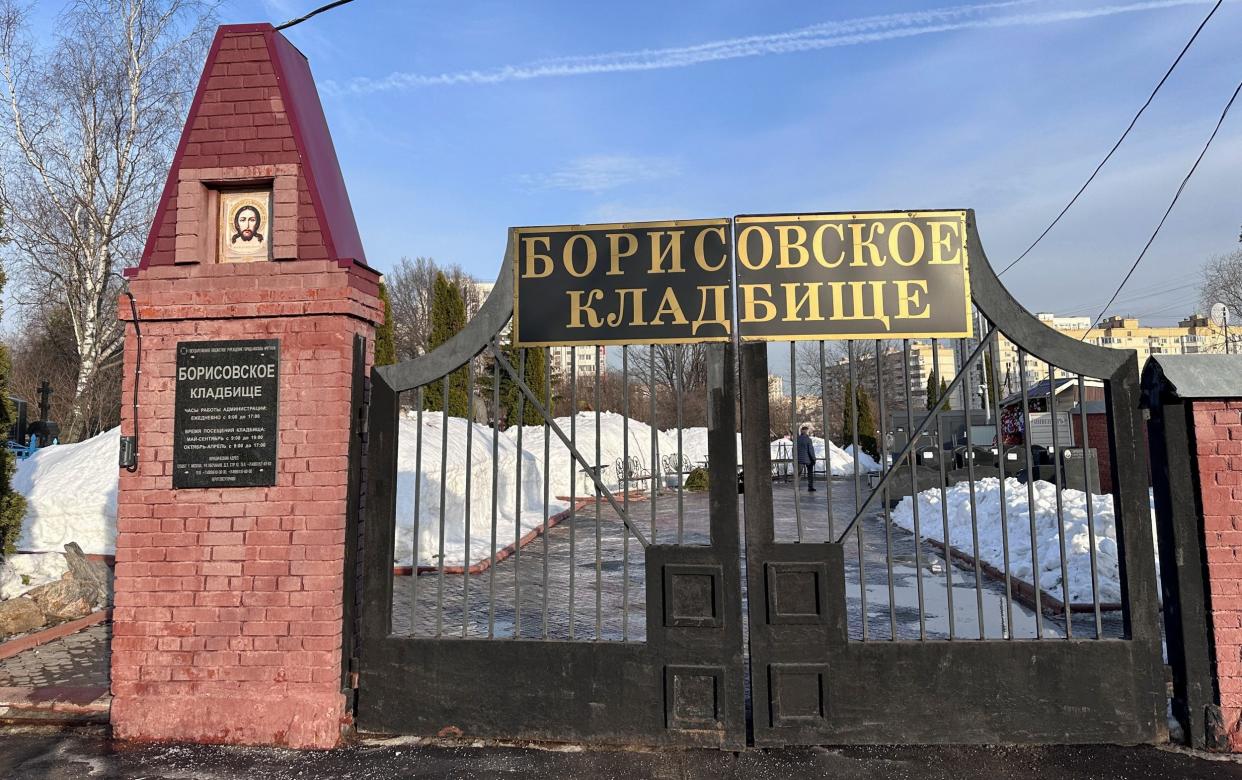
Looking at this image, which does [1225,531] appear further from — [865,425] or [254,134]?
[865,425]

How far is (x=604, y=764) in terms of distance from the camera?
3977 millimetres

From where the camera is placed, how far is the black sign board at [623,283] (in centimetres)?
446

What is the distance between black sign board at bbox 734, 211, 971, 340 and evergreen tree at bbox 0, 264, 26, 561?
297 inches

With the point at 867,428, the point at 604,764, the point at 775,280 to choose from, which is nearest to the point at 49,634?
the point at 604,764

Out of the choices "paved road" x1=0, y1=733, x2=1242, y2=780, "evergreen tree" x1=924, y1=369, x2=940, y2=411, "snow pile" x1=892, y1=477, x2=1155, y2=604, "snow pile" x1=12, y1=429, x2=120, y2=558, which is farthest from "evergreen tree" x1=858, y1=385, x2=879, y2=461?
"paved road" x1=0, y1=733, x2=1242, y2=780

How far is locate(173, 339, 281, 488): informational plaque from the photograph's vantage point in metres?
4.51

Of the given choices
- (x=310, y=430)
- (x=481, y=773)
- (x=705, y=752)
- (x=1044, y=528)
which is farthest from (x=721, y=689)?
(x=1044, y=528)

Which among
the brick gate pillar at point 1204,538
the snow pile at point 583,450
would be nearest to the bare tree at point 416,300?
the snow pile at point 583,450

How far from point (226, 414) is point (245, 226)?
122 cm

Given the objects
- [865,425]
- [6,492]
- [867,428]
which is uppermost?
[865,425]

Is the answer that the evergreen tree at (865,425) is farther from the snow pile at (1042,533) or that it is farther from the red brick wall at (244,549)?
the red brick wall at (244,549)

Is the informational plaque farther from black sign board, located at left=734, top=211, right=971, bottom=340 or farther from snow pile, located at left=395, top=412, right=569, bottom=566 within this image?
snow pile, located at left=395, top=412, right=569, bottom=566

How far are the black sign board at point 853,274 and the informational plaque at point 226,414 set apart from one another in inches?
116

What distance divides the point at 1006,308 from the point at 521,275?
294 centimetres
